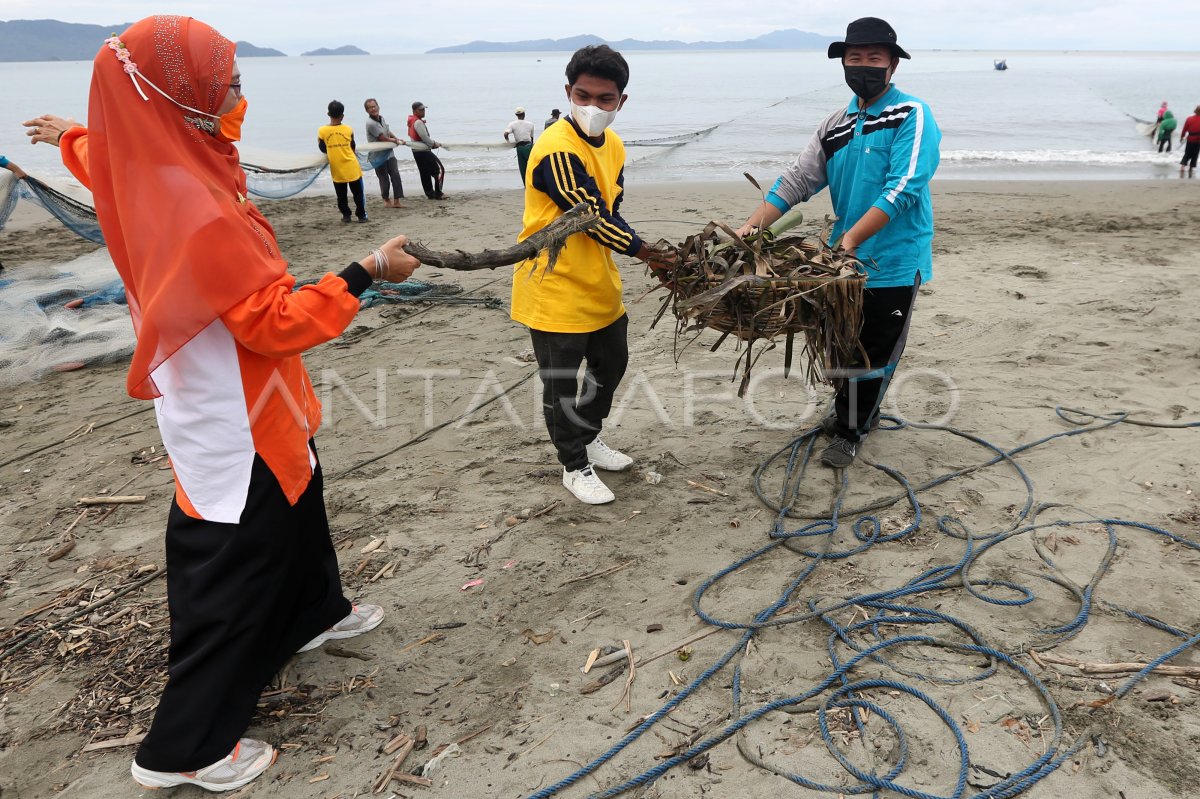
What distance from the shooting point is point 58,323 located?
6.42m

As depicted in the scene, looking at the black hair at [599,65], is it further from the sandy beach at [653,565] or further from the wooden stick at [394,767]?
the wooden stick at [394,767]

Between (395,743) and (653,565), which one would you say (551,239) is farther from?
(395,743)

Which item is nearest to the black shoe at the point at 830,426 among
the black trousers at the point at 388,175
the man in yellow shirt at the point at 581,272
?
the man in yellow shirt at the point at 581,272

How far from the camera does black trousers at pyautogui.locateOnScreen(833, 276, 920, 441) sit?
11.9 feet

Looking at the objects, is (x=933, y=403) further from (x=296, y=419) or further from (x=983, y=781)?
(x=296, y=419)

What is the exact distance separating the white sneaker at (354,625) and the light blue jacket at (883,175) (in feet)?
8.75

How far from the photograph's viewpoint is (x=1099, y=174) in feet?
56.1

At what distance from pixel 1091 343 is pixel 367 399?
523 centimetres

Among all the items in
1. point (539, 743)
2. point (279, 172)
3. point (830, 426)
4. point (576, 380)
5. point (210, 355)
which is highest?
point (279, 172)

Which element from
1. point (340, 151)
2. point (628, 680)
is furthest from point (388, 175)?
point (628, 680)

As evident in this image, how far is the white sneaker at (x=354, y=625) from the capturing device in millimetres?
2854

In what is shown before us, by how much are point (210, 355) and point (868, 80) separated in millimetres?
2924

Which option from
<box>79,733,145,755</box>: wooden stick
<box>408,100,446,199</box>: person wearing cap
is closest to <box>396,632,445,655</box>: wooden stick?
<box>79,733,145,755</box>: wooden stick

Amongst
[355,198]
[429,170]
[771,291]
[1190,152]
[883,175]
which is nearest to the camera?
[771,291]
